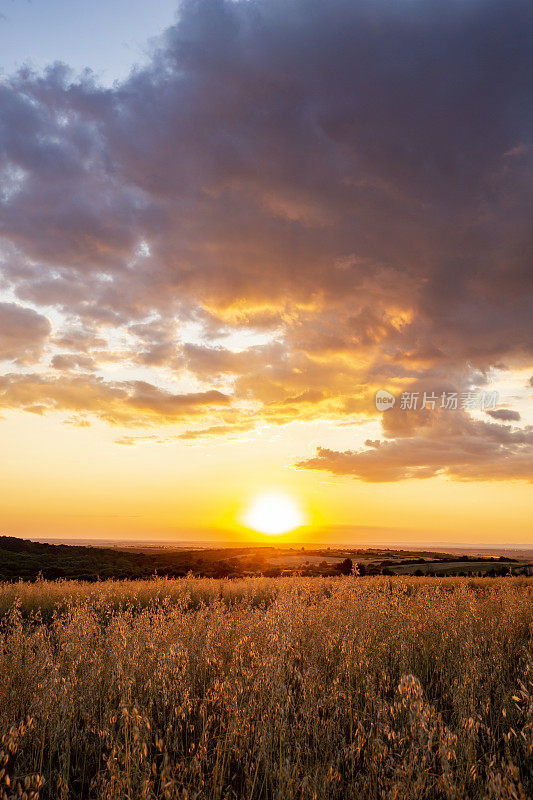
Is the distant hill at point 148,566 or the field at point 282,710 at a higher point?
the field at point 282,710

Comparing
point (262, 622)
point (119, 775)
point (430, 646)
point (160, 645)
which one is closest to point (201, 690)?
point (160, 645)

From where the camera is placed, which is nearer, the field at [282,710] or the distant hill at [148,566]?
the field at [282,710]

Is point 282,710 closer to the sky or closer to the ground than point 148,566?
closer to the sky

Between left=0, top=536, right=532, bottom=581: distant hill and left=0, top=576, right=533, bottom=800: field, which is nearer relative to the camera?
left=0, top=576, right=533, bottom=800: field

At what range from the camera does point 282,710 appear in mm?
3051

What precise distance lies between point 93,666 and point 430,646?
3704mm

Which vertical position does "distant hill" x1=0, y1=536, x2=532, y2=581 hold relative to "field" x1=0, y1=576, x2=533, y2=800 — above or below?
below

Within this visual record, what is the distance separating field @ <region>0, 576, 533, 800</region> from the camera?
8.46ft

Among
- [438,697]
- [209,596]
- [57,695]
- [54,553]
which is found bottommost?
[54,553]

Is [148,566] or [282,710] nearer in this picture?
[282,710]

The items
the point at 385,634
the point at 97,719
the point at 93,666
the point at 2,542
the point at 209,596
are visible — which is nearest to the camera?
the point at 97,719

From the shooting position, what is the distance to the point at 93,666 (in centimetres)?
459

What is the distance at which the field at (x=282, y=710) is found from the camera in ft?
8.46

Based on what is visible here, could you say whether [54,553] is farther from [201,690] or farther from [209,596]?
[201,690]
